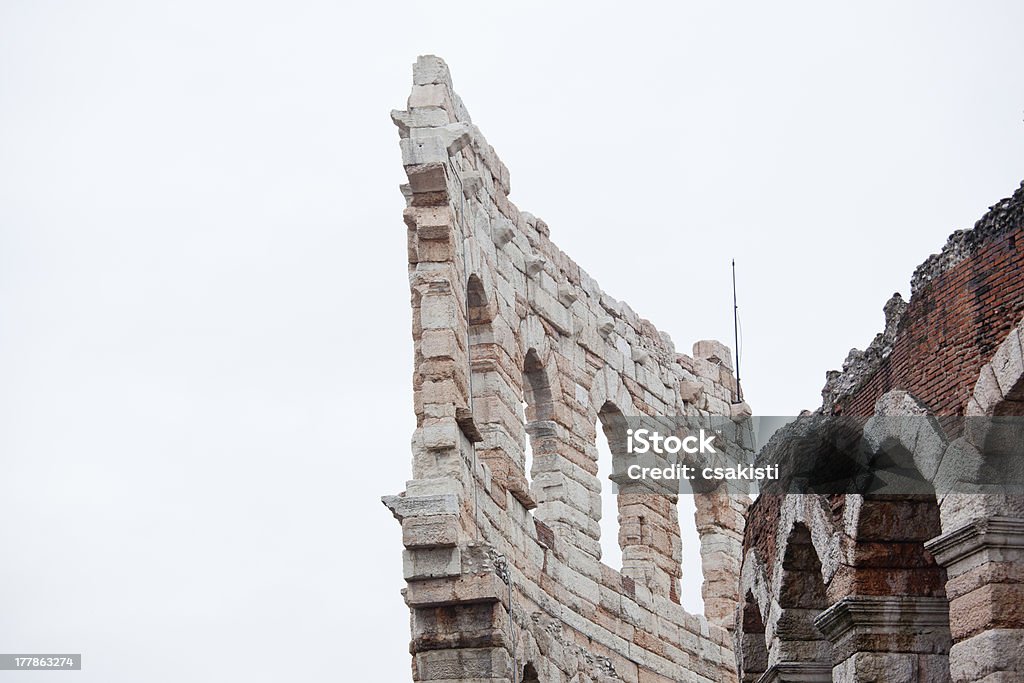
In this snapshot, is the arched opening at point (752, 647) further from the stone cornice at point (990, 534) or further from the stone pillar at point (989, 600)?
the stone cornice at point (990, 534)

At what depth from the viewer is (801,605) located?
12984 millimetres

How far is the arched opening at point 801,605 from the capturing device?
12867 millimetres

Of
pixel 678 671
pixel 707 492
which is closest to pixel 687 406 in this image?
pixel 707 492

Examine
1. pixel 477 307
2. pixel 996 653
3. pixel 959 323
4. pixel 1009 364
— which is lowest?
pixel 996 653

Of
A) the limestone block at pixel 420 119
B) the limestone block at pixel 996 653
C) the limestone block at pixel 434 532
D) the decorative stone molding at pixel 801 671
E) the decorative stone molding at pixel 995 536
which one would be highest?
the limestone block at pixel 420 119

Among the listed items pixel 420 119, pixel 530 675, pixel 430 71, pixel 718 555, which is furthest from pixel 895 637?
pixel 718 555

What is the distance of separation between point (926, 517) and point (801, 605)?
168 centimetres

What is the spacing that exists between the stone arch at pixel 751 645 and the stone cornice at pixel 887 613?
2807 mm

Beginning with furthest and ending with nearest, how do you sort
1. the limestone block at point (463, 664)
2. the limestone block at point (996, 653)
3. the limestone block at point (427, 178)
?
the limestone block at point (427, 178), the limestone block at point (463, 664), the limestone block at point (996, 653)

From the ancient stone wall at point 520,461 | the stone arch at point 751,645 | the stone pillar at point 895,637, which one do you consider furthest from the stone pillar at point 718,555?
the stone pillar at point 895,637

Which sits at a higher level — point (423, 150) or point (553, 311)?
point (423, 150)

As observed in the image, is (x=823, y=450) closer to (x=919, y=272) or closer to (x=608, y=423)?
(x=919, y=272)

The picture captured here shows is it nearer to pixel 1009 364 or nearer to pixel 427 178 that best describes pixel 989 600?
pixel 1009 364

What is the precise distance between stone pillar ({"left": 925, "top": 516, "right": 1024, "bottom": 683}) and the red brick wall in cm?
83
